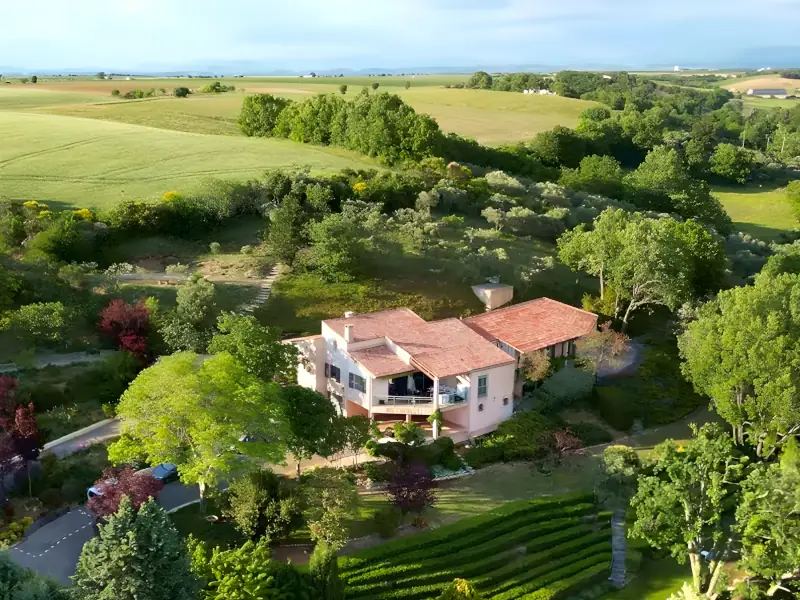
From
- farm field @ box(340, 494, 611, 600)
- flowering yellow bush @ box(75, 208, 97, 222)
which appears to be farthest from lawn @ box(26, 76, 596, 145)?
farm field @ box(340, 494, 611, 600)

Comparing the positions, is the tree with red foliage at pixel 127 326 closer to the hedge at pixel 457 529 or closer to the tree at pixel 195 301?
the tree at pixel 195 301

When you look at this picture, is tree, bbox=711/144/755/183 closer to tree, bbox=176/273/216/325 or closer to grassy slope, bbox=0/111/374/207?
grassy slope, bbox=0/111/374/207

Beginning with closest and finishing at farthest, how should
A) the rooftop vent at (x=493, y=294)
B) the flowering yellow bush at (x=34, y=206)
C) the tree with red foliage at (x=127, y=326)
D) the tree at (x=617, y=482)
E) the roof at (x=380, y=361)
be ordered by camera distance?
the tree at (x=617, y=482)
the roof at (x=380, y=361)
the tree with red foliage at (x=127, y=326)
the rooftop vent at (x=493, y=294)
the flowering yellow bush at (x=34, y=206)

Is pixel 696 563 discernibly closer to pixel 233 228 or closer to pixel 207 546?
pixel 207 546

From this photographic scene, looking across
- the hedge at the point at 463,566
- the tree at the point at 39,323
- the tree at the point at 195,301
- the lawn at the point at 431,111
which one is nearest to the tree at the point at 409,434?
the hedge at the point at 463,566

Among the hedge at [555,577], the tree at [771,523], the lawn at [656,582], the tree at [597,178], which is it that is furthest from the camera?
the tree at [597,178]

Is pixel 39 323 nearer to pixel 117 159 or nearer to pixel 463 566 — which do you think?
pixel 463 566
